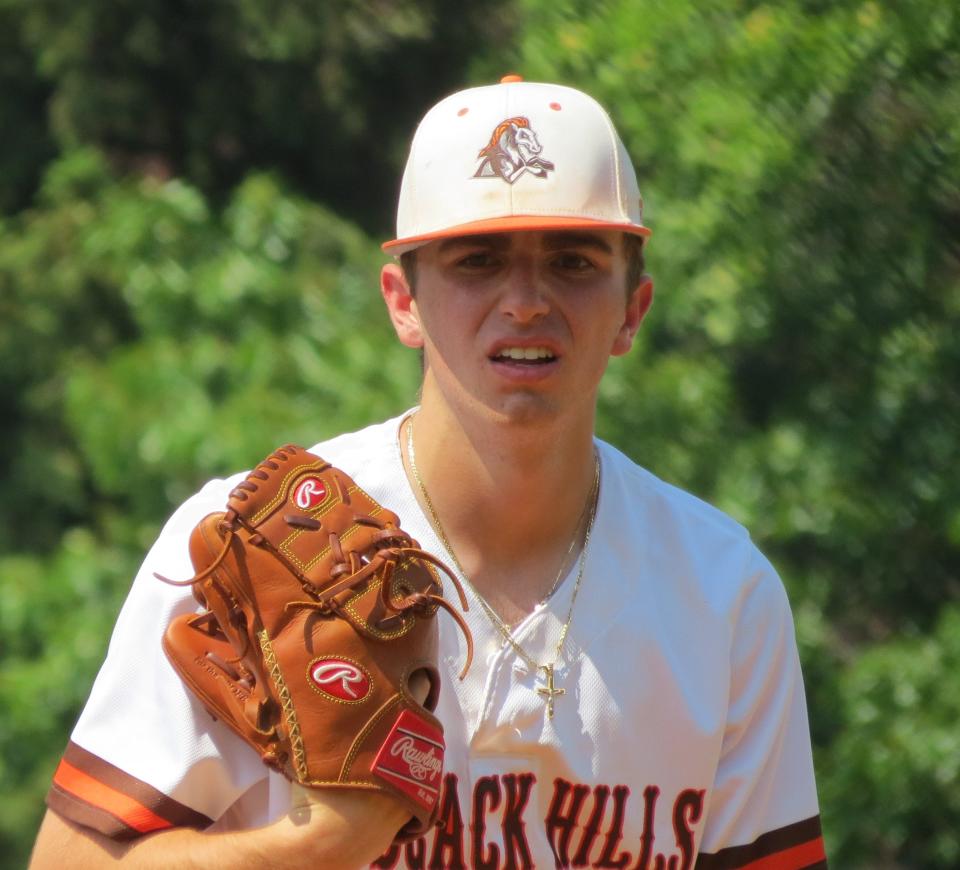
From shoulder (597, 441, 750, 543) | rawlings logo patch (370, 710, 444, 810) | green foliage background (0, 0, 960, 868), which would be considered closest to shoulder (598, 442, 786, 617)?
shoulder (597, 441, 750, 543)

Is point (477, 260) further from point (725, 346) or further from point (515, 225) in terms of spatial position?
point (725, 346)

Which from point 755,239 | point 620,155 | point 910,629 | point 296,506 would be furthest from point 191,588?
point 910,629

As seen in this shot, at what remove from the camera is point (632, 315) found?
2551 millimetres

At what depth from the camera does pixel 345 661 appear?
2109 millimetres

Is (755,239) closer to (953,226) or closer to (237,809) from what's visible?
(953,226)

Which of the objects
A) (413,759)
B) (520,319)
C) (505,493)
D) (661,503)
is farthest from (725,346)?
(413,759)

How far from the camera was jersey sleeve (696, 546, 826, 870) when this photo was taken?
245cm

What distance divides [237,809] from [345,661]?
1.05 feet

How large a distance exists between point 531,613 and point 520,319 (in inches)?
17.4

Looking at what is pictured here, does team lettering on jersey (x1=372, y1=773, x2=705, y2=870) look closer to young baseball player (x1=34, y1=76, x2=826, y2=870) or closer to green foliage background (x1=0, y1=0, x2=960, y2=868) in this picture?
young baseball player (x1=34, y1=76, x2=826, y2=870)

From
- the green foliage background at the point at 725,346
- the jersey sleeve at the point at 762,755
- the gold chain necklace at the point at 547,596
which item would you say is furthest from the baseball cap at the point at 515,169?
the green foliage background at the point at 725,346

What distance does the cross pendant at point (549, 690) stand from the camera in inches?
91.9

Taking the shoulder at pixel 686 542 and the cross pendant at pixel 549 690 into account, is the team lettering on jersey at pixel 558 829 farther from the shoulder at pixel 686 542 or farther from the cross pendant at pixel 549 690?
the shoulder at pixel 686 542

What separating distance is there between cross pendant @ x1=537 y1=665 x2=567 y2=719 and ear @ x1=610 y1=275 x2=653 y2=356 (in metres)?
0.48
